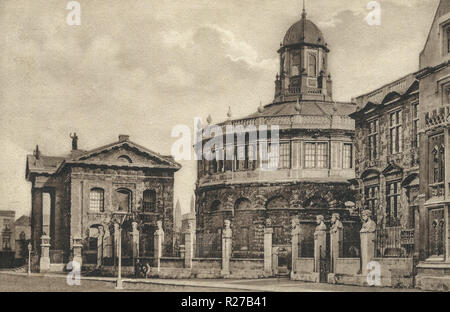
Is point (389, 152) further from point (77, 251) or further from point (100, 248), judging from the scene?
point (77, 251)

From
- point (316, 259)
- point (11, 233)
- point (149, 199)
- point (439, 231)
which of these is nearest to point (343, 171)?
point (149, 199)

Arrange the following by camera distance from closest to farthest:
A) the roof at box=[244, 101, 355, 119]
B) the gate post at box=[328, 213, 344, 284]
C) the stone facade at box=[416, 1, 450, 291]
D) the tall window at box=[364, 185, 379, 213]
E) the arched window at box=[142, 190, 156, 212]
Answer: the stone facade at box=[416, 1, 450, 291]
the gate post at box=[328, 213, 344, 284]
the tall window at box=[364, 185, 379, 213]
the arched window at box=[142, 190, 156, 212]
the roof at box=[244, 101, 355, 119]

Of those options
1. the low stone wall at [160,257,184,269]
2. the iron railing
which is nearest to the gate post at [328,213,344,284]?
the iron railing

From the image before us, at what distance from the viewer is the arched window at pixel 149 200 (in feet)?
178

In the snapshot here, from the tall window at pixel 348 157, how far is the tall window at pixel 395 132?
1353 centimetres

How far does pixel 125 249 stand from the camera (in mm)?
49156

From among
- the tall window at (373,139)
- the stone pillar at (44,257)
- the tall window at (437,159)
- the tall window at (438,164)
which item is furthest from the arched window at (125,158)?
the tall window at (438,164)

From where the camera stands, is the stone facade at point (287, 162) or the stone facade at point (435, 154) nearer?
the stone facade at point (435, 154)

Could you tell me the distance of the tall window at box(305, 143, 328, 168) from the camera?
53.1 metres

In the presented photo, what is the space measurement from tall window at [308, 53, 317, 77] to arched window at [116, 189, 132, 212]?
46.9 feet

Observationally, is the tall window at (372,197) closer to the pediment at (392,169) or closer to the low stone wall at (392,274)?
the pediment at (392,169)

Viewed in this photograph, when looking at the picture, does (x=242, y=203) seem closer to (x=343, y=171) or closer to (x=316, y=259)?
(x=343, y=171)

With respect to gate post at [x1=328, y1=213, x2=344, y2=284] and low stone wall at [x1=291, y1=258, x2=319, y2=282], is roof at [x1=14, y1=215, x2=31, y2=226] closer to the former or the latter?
low stone wall at [x1=291, y1=258, x2=319, y2=282]

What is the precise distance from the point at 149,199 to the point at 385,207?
18941 millimetres
